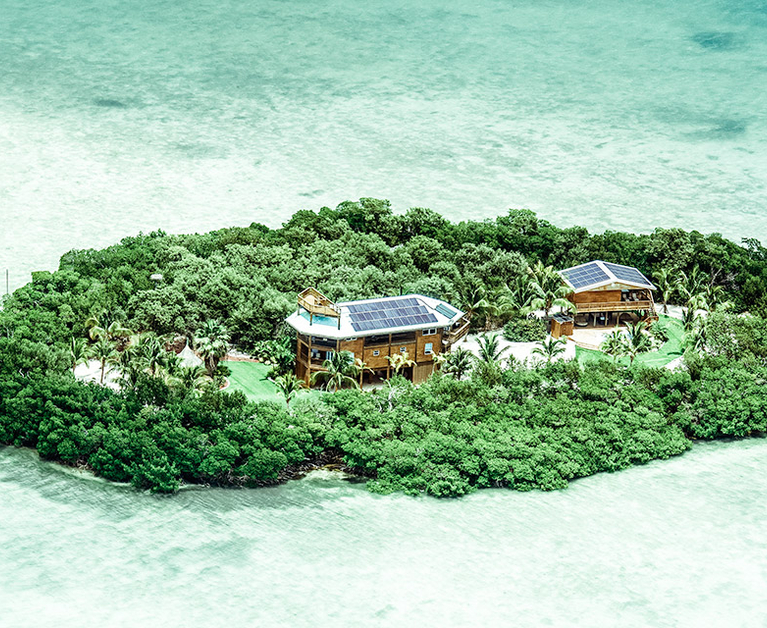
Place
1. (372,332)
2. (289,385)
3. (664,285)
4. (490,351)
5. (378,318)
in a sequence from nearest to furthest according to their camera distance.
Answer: (289,385) < (372,332) < (378,318) < (490,351) < (664,285)

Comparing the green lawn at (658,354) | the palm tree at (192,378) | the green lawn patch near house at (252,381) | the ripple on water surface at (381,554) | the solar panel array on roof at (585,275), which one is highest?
the solar panel array on roof at (585,275)

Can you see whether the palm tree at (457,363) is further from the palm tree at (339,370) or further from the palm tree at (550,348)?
the palm tree at (339,370)

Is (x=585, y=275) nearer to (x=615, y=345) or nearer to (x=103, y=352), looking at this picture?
(x=615, y=345)

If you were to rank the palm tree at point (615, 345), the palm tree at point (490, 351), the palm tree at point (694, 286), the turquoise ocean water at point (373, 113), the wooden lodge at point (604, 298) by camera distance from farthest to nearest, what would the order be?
the turquoise ocean water at point (373, 113), the palm tree at point (694, 286), the wooden lodge at point (604, 298), the palm tree at point (615, 345), the palm tree at point (490, 351)

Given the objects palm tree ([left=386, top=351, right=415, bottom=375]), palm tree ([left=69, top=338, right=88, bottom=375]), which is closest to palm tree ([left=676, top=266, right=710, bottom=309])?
palm tree ([left=386, top=351, right=415, bottom=375])

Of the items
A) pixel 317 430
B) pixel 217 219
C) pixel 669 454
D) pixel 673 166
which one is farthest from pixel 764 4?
pixel 317 430

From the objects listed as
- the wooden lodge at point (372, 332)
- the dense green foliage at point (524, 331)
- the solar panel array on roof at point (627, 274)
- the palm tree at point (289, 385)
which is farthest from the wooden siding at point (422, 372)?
the solar panel array on roof at point (627, 274)

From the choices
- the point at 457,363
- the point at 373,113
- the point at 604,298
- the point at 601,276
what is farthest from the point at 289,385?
the point at 373,113

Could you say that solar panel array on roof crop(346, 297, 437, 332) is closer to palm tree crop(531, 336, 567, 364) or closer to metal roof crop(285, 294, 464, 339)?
metal roof crop(285, 294, 464, 339)
